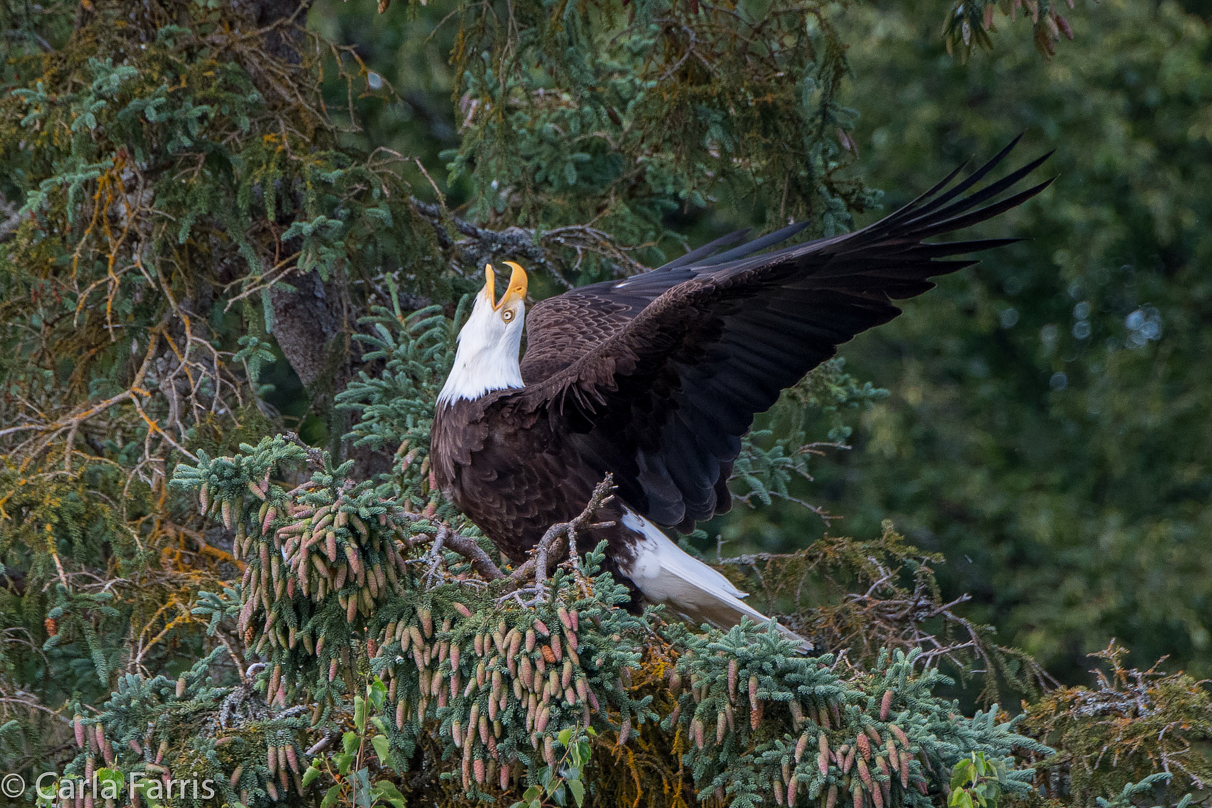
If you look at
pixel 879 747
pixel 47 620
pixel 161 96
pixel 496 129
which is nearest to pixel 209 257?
pixel 161 96

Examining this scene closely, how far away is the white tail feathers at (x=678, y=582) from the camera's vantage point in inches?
131

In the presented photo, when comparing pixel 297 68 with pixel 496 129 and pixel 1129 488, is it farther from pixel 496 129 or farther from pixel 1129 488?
pixel 1129 488

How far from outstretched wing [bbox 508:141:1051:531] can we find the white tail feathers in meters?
0.08

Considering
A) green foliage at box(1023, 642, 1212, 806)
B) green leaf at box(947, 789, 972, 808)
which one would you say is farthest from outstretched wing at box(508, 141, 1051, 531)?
green leaf at box(947, 789, 972, 808)

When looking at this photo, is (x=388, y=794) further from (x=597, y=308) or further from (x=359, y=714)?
(x=597, y=308)

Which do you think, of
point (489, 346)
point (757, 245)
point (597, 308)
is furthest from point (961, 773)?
point (597, 308)

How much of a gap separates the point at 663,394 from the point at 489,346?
0.57 meters

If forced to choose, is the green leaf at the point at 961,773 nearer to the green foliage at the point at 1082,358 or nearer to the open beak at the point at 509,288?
the open beak at the point at 509,288

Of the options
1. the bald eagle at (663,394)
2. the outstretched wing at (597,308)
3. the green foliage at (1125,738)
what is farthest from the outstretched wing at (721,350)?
the green foliage at (1125,738)

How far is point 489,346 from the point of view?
3.43m

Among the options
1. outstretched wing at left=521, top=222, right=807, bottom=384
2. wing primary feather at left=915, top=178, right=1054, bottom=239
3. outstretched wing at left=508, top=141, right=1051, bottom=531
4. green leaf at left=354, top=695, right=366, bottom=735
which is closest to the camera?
green leaf at left=354, top=695, right=366, bottom=735

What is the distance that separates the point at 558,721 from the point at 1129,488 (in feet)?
22.7

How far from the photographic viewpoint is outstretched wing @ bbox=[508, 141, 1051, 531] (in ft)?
9.13

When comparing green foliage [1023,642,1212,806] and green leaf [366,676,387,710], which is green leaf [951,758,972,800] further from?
green leaf [366,676,387,710]
